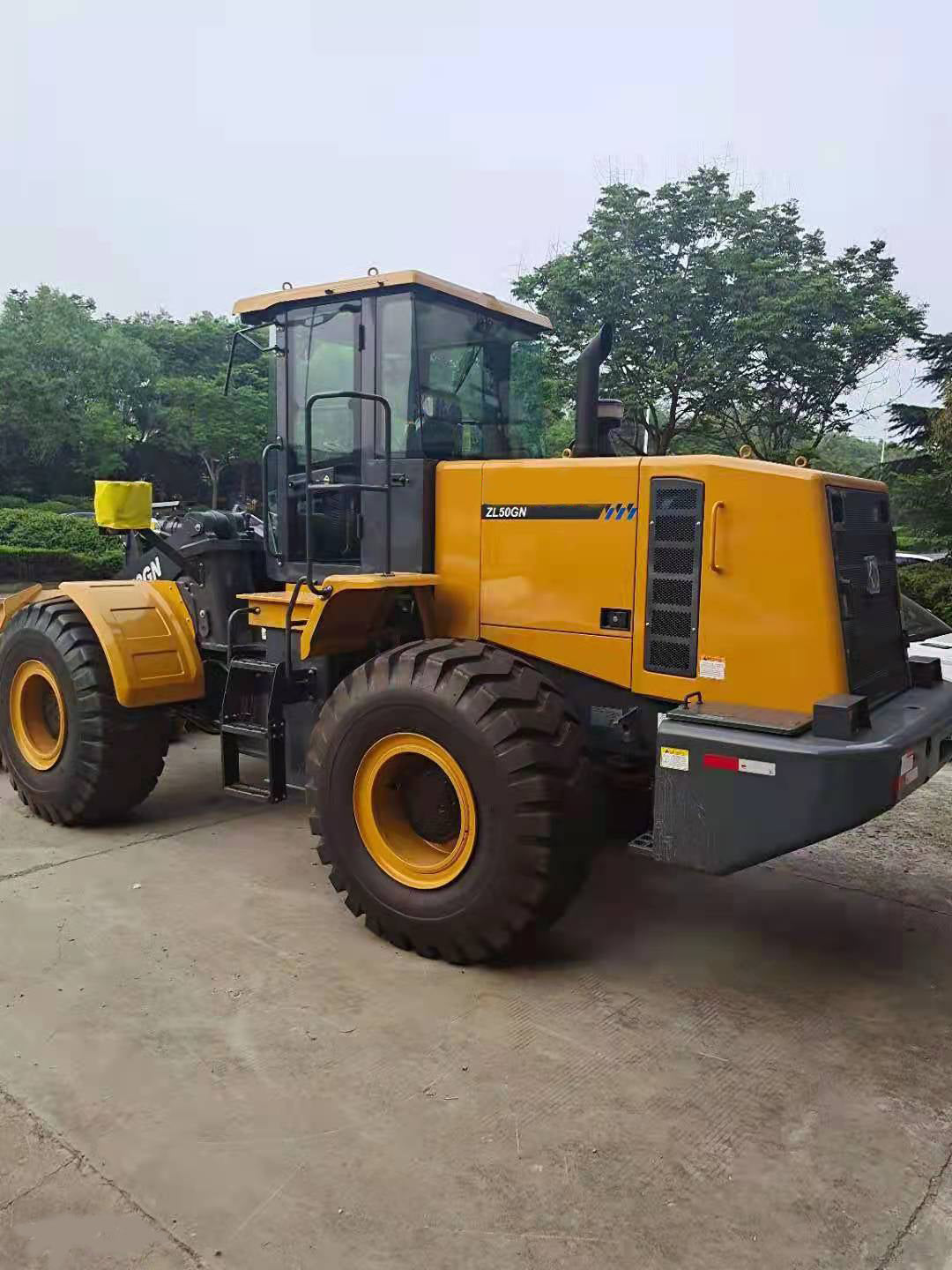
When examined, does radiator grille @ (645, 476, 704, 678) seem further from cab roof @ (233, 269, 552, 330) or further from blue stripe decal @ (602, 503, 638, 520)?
cab roof @ (233, 269, 552, 330)

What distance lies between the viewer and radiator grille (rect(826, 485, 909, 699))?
12.6 feet

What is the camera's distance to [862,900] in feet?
15.8

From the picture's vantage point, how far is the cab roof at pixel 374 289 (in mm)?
4805

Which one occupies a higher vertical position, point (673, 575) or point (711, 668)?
point (673, 575)

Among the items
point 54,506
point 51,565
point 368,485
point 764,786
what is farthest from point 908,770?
point 54,506

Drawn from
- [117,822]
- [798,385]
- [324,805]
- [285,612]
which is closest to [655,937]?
[324,805]

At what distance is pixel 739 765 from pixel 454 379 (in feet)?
8.46

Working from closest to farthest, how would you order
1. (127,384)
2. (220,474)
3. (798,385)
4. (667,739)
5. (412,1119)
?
(412,1119)
(667,739)
(798,385)
(127,384)
(220,474)

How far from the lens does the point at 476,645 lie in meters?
4.17

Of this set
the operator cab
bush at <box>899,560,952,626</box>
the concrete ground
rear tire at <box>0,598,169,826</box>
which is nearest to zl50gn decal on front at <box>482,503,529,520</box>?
the operator cab

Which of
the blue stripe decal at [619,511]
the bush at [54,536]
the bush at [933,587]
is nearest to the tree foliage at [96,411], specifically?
the bush at [54,536]

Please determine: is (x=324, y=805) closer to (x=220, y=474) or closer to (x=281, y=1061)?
(x=281, y=1061)

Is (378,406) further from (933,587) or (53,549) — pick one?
(53,549)

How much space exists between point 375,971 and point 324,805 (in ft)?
2.42
